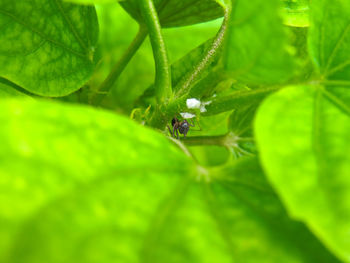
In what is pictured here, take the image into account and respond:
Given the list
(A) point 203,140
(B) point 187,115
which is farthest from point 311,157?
(A) point 203,140

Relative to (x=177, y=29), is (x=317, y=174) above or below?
above

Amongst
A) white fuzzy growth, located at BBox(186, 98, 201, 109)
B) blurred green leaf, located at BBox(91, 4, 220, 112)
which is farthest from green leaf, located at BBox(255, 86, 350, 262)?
blurred green leaf, located at BBox(91, 4, 220, 112)

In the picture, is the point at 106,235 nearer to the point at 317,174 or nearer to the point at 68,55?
the point at 317,174

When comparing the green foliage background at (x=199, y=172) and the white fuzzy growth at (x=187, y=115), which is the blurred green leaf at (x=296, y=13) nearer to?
the green foliage background at (x=199, y=172)

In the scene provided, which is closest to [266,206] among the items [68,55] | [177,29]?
[68,55]

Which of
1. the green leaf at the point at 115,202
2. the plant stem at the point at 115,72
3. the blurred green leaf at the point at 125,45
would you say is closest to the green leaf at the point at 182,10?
the plant stem at the point at 115,72

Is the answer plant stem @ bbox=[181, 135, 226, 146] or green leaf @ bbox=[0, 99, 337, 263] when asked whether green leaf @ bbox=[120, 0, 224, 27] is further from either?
green leaf @ bbox=[0, 99, 337, 263]

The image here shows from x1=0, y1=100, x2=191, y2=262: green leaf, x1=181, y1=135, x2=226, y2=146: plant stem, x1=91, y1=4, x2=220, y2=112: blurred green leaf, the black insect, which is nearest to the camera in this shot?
x1=0, y1=100, x2=191, y2=262: green leaf
